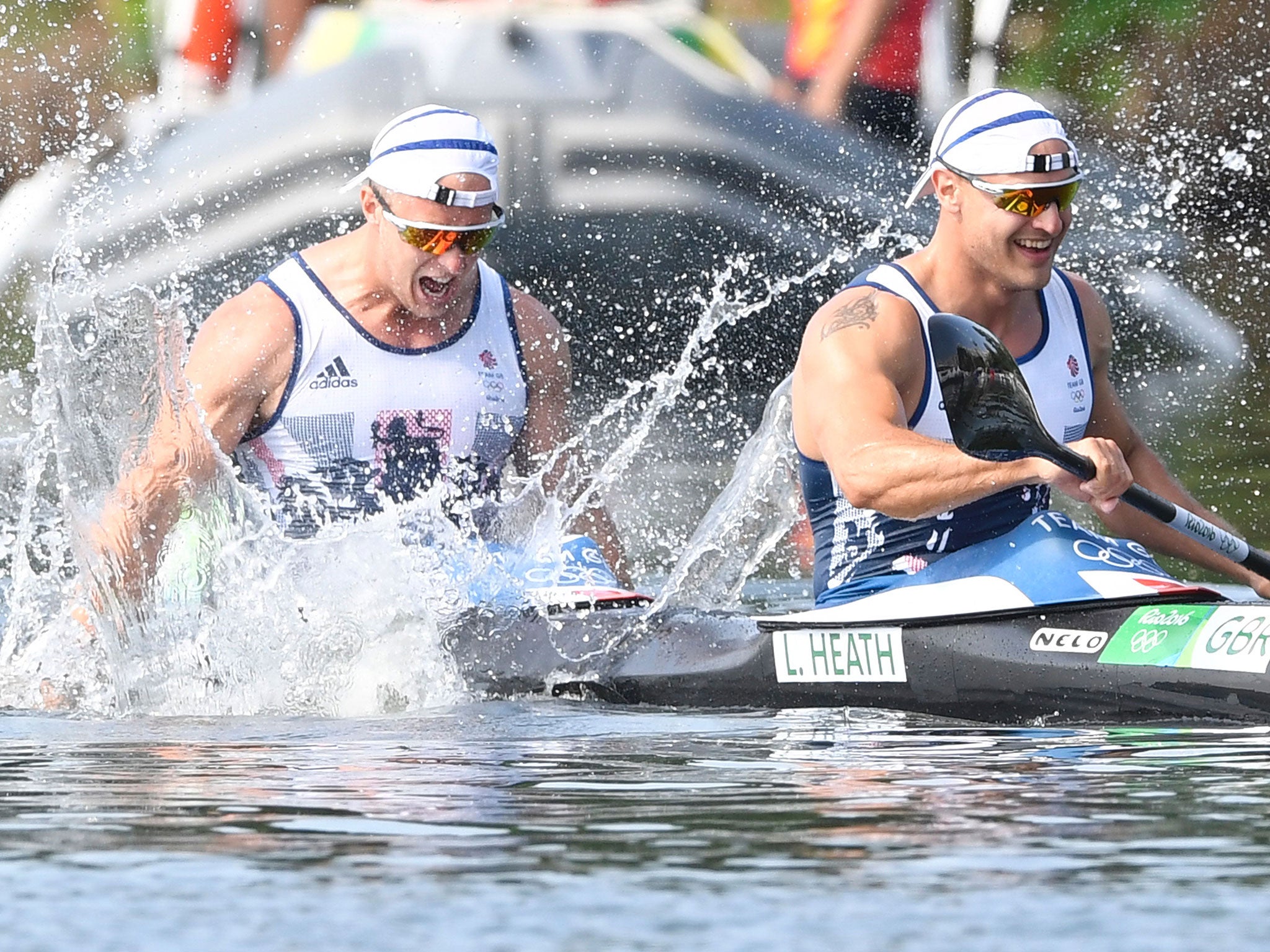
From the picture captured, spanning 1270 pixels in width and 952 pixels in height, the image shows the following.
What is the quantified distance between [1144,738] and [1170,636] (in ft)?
0.82

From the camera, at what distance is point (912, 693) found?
4.84m

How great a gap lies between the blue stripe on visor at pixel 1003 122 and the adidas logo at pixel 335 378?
60.4 inches

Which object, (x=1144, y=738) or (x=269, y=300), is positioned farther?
(x=269, y=300)

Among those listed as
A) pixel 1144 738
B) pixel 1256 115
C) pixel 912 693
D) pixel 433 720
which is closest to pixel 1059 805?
pixel 1144 738

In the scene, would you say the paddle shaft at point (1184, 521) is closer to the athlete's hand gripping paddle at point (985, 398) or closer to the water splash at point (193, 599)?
the athlete's hand gripping paddle at point (985, 398)

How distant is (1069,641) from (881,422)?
0.54 metres

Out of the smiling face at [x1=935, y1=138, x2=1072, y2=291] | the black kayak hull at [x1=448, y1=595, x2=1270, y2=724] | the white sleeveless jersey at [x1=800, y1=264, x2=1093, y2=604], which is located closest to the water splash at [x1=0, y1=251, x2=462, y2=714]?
the black kayak hull at [x1=448, y1=595, x2=1270, y2=724]

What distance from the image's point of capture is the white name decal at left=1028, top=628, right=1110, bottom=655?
4641 mm

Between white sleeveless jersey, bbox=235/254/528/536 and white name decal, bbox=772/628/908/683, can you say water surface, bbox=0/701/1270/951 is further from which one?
white sleeveless jersey, bbox=235/254/528/536

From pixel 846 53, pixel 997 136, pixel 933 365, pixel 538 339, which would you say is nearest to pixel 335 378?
pixel 538 339

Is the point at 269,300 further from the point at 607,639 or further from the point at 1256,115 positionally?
the point at 1256,115

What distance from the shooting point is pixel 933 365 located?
4883mm

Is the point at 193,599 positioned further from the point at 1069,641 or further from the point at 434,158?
the point at 1069,641

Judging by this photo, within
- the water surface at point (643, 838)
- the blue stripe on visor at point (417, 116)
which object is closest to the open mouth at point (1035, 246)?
the water surface at point (643, 838)
